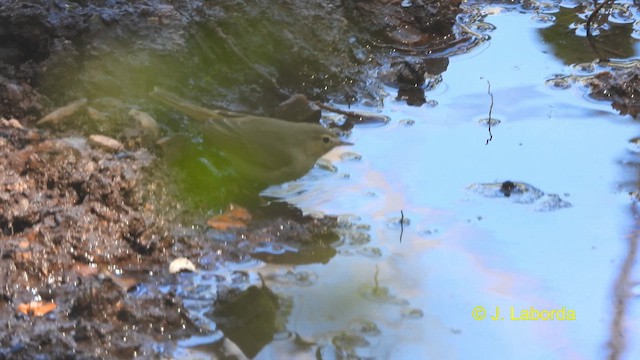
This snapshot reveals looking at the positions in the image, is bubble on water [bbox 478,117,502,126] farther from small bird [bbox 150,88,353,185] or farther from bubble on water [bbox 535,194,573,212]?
small bird [bbox 150,88,353,185]

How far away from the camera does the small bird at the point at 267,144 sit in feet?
7.34

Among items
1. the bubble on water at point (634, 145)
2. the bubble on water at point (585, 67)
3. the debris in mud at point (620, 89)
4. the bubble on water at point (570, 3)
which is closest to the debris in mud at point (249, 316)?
the bubble on water at point (634, 145)

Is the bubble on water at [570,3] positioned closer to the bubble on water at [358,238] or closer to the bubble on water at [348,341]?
the bubble on water at [358,238]

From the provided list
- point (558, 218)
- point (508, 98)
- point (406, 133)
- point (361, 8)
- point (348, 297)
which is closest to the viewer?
point (348, 297)

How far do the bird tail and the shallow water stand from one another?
0.33 m

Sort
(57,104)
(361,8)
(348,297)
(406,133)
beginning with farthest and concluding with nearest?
(361,8)
(406,133)
(57,104)
(348,297)

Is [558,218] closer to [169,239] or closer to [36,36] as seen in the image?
[169,239]

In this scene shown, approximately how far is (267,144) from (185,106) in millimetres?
317

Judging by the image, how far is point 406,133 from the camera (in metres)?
2.55

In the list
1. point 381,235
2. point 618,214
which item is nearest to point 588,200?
point 618,214

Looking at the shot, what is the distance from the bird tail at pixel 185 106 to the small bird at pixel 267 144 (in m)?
0.01

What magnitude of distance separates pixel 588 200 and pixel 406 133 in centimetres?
61

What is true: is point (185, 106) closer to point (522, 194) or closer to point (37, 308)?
point (37, 308)

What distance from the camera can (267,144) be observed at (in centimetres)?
225
